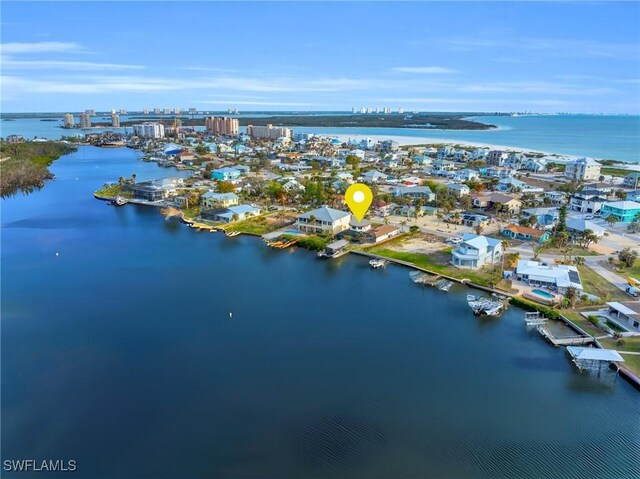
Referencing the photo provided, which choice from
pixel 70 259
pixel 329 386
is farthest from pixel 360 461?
pixel 70 259

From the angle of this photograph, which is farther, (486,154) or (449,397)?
(486,154)

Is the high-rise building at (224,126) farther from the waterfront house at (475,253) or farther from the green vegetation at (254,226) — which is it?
the waterfront house at (475,253)

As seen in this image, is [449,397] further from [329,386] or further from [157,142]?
[157,142]

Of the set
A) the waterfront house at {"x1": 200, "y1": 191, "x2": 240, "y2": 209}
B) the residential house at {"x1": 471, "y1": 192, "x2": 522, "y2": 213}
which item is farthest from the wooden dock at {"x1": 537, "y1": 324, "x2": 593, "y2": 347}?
the waterfront house at {"x1": 200, "y1": 191, "x2": 240, "y2": 209}

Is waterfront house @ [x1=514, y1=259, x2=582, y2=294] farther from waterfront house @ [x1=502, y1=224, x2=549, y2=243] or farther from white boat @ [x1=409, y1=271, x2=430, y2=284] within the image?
waterfront house @ [x1=502, y1=224, x2=549, y2=243]

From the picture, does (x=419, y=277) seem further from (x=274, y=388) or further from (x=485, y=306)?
(x=274, y=388)
